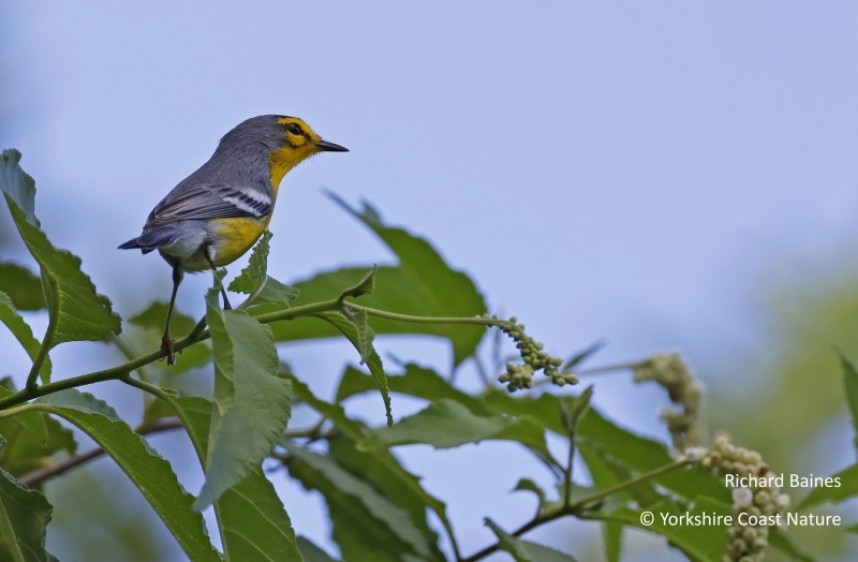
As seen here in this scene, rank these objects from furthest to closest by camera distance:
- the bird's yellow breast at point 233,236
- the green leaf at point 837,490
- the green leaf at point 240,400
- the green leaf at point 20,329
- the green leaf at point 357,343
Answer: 1. the bird's yellow breast at point 233,236
2. the green leaf at point 837,490
3. the green leaf at point 20,329
4. the green leaf at point 357,343
5. the green leaf at point 240,400

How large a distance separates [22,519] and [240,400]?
0.82 metres

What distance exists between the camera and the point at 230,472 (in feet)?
5.74

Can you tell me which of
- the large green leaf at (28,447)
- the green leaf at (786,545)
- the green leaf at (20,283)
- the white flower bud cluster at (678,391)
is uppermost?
the white flower bud cluster at (678,391)

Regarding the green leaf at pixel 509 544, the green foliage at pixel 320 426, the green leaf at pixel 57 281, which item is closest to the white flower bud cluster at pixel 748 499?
the green foliage at pixel 320 426

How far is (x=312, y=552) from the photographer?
10.1 feet

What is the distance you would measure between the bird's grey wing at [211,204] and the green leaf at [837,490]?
6.84ft

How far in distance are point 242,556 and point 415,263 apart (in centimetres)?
180

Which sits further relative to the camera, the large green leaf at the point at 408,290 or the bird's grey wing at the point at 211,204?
the large green leaf at the point at 408,290

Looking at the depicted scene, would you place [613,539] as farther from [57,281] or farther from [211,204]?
[57,281]

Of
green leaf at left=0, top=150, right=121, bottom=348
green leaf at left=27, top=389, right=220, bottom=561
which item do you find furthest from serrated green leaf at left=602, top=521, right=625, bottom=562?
green leaf at left=0, top=150, right=121, bottom=348

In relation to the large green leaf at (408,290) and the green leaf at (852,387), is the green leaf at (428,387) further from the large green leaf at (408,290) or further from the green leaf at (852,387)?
the green leaf at (852,387)

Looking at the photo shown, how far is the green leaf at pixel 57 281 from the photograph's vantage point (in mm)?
2008

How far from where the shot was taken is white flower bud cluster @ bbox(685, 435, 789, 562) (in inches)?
123

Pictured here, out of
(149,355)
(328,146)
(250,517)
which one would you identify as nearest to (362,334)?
(149,355)
